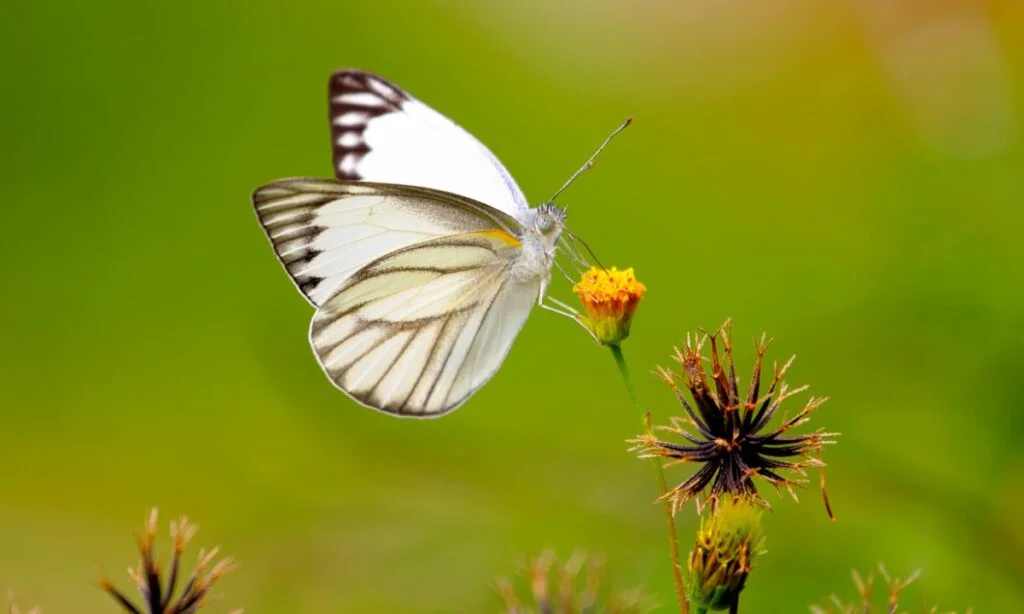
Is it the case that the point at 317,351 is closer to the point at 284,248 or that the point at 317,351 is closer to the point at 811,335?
the point at 284,248

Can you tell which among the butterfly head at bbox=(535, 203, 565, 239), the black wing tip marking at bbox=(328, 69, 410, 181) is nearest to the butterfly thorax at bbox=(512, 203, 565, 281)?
the butterfly head at bbox=(535, 203, 565, 239)

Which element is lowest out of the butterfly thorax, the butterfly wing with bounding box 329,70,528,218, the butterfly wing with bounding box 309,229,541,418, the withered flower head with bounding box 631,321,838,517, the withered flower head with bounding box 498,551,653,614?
the withered flower head with bounding box 498,551,653,614

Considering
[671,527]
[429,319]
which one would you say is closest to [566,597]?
[671,527]

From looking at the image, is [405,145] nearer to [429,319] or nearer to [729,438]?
[429,319]

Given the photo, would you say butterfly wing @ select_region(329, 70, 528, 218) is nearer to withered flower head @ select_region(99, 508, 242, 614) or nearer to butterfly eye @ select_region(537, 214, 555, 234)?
butterfly eye @ select_region(537, 214, 555, 234)

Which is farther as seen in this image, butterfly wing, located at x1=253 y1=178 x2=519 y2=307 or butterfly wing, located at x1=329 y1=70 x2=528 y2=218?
butterfly wing, located at x1=329 y1=70 x2=528 y2=218

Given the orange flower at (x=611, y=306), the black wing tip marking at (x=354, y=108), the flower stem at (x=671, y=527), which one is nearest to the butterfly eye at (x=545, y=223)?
the black wing tip marking at (x=354, y=108)
